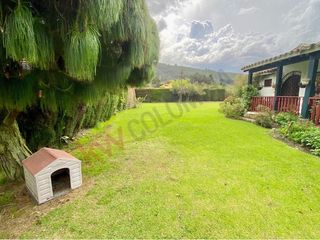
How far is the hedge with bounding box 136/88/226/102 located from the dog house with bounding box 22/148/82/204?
2593 centimetres

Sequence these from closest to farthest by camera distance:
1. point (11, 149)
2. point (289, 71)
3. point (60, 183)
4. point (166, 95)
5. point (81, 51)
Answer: point (81, 51) < point (11, 149) < point (60, 183) < point (289, 71) < point (166, 95)

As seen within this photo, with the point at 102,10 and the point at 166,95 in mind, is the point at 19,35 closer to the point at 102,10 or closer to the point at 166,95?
the point at 102,10

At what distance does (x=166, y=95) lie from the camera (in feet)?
105

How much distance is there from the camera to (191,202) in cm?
325

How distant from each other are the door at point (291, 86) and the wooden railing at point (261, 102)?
1398mm

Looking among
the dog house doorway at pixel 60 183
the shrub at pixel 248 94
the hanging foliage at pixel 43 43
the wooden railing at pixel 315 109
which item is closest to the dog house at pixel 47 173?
the dog house doorway at pixel 60 183

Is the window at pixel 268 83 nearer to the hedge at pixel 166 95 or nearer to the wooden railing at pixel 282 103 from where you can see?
the wooden railing at pixel 282 103

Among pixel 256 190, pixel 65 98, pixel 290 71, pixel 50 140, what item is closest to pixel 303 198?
pixel 256 190

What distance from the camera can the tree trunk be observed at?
349 centimetres

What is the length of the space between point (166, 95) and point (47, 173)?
29.3m

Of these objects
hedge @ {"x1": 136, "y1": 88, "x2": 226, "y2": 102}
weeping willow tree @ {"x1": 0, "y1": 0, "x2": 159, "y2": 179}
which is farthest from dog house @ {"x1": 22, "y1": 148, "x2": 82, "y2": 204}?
hedge @ {"x1": 136, "y1": 88, "x2": 226, "y2": 102}

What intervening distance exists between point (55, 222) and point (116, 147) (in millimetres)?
3624

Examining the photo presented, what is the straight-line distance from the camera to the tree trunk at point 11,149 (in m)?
3.49

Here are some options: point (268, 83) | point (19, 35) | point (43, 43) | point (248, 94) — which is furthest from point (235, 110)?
point (19, 35)
